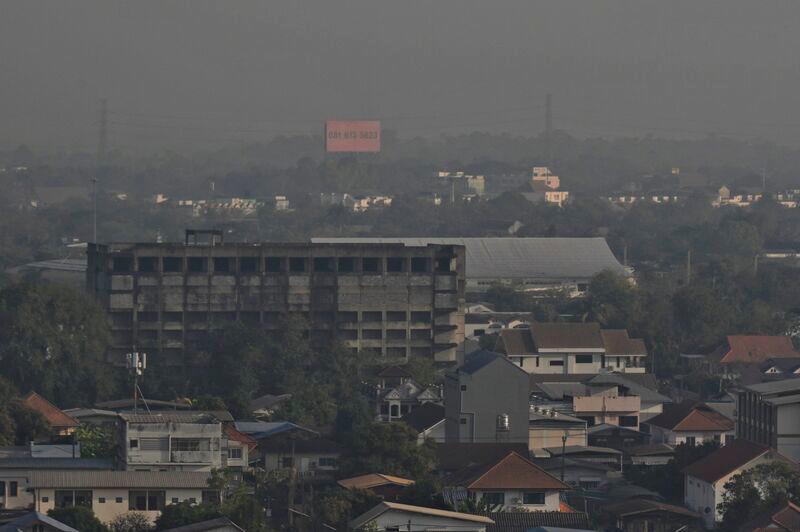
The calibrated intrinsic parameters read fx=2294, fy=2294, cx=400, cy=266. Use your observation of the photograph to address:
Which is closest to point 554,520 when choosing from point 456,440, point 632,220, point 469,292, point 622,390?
point 456,440

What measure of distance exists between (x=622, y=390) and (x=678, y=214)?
113 m

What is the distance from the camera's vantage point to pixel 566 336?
54844mm

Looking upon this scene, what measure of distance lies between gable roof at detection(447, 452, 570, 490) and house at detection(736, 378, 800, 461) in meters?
6.41

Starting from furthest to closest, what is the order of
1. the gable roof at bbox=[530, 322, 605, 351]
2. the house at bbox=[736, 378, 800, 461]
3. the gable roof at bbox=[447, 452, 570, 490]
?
the gable roof at bbox=[530, 322, 605, 351] < the house at bbox=[736, 378, 800, 461] < the gable roof at bbox=[447, 452, 570, 490]

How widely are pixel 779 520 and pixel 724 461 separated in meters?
5.69

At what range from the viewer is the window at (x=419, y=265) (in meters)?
61.6

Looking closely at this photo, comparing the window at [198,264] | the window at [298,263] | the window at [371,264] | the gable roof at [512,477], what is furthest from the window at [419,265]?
the gable roof at [512,477]

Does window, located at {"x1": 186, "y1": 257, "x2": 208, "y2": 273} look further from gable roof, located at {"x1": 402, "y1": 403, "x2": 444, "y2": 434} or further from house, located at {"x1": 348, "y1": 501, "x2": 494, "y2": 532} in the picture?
house, located at {"x1": 348, "y1": 501, "x2": 494, "y2": 532}

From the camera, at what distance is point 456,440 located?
134 feet

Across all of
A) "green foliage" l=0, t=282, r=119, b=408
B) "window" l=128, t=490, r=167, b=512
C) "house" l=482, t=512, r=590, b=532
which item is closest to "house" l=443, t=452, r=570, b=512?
"house" l=482, t=512, r=590, b=532

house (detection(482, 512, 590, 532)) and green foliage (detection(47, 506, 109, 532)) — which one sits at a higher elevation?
green foliage (detection(47, 506, 109, 532))

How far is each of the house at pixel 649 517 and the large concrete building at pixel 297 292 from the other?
89.9 ft

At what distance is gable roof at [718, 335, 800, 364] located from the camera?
59375 mm

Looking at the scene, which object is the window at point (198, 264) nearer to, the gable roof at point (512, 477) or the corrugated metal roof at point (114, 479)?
the gable roof at point (512, 477)
